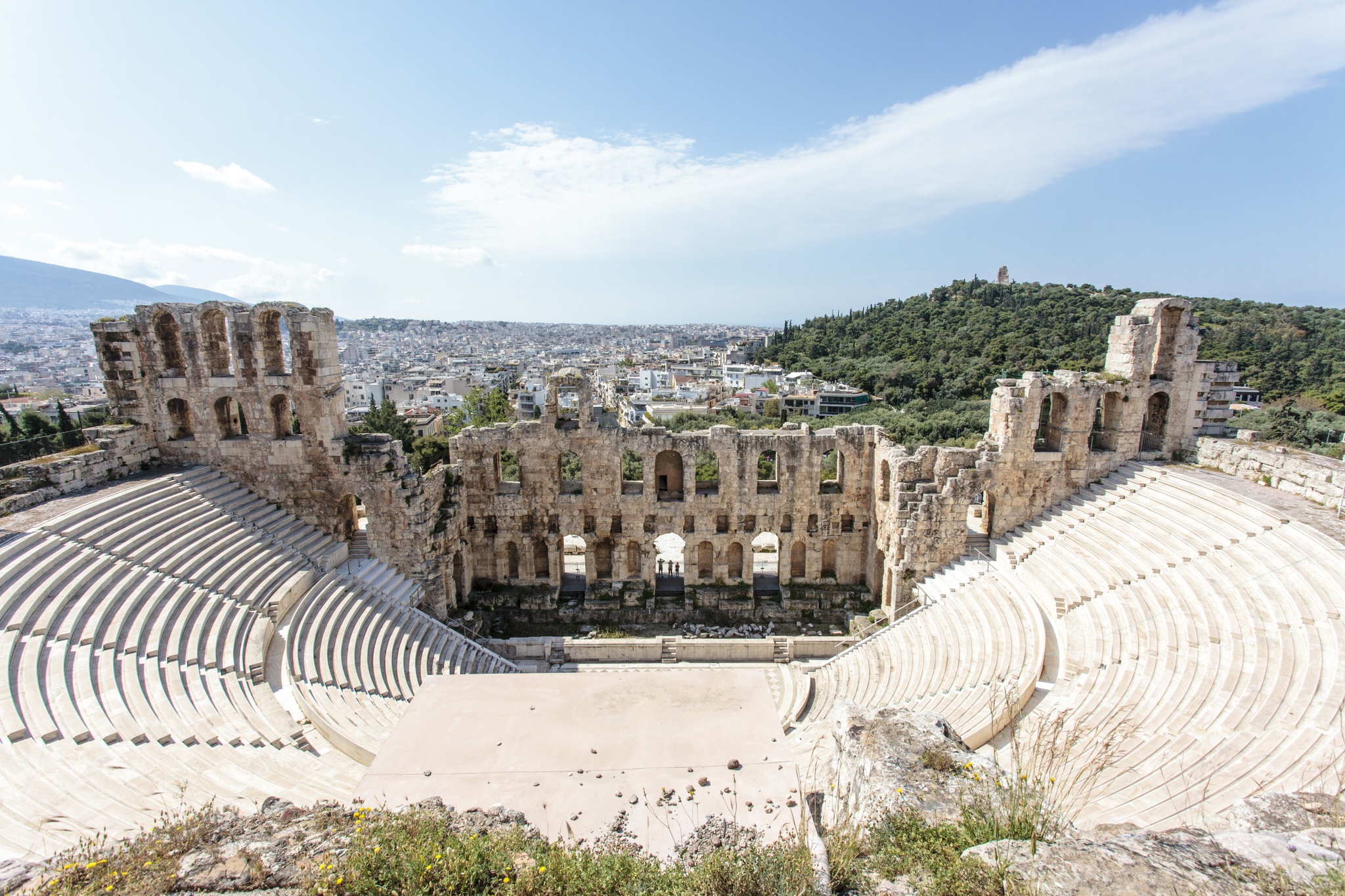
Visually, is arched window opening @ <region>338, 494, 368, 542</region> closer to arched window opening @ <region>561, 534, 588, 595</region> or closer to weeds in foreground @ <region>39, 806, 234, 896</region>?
arched window opening @ <region>561, 534, 588, 595</region>

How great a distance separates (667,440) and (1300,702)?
15726 mm

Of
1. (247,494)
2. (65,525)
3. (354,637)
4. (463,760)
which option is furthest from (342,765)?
(247,494)

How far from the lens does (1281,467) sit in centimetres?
1616

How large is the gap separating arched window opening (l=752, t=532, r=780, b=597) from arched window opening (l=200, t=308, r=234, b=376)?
1828 centimetres

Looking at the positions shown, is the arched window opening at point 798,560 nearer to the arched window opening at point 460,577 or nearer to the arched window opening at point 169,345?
the arched window opening at point 460,577

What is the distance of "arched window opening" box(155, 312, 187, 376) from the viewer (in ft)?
60.6

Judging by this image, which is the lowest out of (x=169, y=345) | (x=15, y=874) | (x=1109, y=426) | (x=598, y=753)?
(x=598, y=753)

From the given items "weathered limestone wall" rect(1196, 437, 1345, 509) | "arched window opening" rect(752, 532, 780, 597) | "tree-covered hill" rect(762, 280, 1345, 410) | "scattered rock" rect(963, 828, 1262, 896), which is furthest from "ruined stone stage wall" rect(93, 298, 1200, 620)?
"tree-covered hill" rect(762, 280, 1345, 410)

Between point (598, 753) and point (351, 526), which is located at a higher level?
point (351, 526)

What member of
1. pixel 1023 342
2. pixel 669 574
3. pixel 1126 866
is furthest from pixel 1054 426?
pixel 1023 342

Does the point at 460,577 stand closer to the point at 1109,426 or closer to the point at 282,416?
the point at 282,416

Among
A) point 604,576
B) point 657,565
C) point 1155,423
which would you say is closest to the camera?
point 1155,423

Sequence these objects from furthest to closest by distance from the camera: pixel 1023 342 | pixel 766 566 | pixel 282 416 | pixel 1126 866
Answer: pixel 1023 342
pixel 766 566
pixel 282 416
pixel 1126 866

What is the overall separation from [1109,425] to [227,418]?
28056 mm
